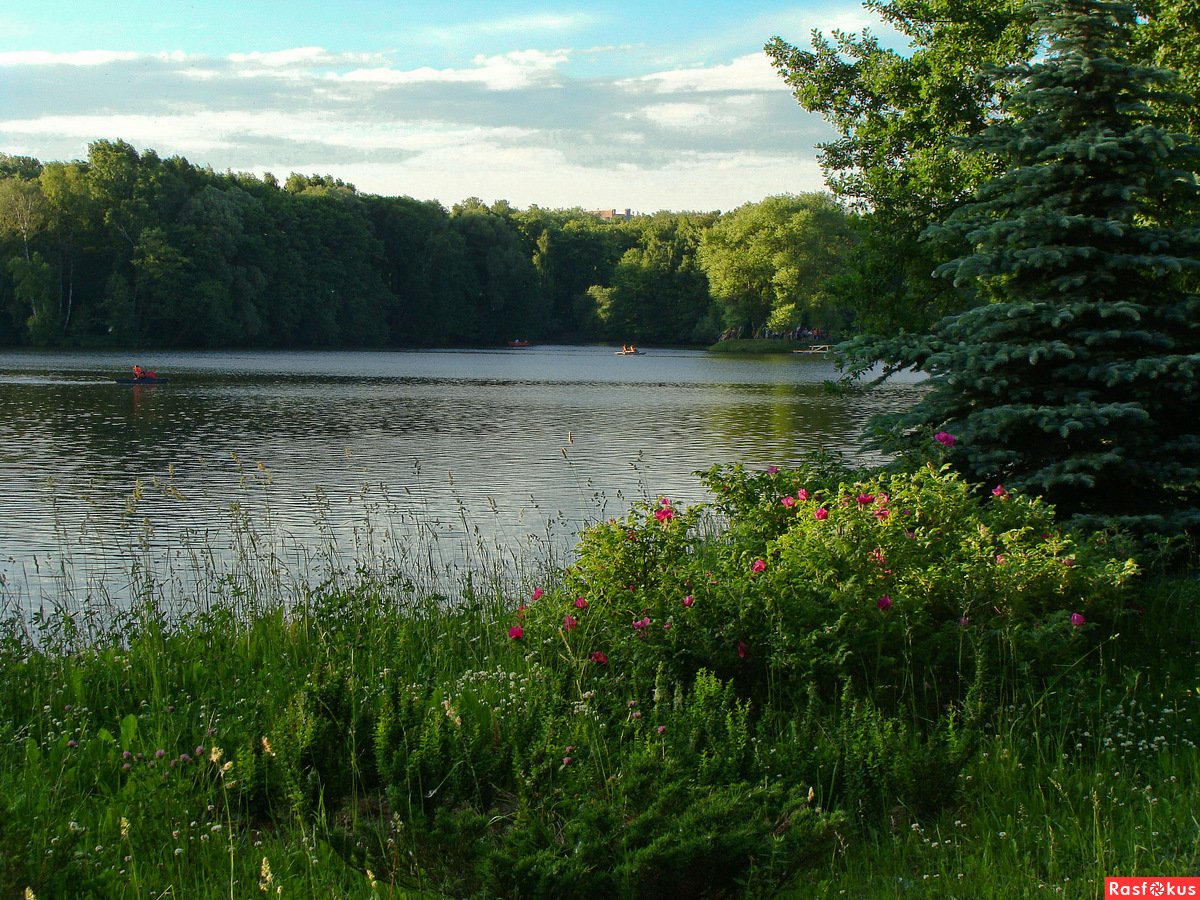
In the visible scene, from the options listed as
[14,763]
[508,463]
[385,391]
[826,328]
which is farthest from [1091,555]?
[826,328]

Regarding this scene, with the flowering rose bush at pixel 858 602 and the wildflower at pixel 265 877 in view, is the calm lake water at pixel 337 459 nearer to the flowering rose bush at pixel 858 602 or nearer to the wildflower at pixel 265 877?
the flowering rose bush at pixel 858 602

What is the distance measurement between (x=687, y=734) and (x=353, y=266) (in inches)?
3822

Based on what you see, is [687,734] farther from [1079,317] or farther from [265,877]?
[1079,317]

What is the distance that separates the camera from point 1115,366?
8125mm

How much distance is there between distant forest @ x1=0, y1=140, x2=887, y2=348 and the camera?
7531cm

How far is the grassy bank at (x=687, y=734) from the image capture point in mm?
3498

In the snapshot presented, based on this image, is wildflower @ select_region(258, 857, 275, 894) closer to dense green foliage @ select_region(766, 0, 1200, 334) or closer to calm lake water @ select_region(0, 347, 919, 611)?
calm lake water @ select_region(0, 347, 919, 611)

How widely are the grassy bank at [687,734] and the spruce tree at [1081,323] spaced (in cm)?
→ 118

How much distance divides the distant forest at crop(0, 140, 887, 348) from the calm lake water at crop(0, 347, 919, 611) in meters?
19.6

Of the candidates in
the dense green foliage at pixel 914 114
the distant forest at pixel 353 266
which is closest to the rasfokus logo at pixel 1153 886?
the dense green foliage at pixel 914 114

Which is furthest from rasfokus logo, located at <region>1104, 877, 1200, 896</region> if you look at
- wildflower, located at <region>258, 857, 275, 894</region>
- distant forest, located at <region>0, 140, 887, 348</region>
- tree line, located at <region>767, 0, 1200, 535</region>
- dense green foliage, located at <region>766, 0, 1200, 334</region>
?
distant forest, located at <region>0, 140, 887, 348</region>

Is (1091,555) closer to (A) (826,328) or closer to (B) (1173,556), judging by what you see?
(B) (1173,556)

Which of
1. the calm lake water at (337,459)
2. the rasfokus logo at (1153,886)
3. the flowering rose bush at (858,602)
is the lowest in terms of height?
the calm lake water at (337,459)

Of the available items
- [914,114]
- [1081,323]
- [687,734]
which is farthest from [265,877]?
[914,114]
